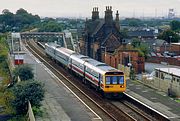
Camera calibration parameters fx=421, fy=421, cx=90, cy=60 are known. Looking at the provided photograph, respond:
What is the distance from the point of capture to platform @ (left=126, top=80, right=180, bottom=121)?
29.4 m

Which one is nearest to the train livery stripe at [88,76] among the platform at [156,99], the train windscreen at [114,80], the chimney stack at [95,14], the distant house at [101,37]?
the train windscreen at [114,80]

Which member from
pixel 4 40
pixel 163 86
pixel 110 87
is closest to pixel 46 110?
pixel 110 87

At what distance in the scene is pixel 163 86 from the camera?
129 ft

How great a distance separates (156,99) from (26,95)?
35.9 feet

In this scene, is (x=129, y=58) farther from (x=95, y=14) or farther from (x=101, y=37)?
(x=95, y=14)

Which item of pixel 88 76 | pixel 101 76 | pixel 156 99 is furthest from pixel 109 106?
pixel 88 76

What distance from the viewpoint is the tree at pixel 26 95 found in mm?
30375

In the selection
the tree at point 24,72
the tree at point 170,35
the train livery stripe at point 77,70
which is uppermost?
the tree at point 170,35

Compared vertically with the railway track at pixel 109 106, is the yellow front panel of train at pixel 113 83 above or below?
above

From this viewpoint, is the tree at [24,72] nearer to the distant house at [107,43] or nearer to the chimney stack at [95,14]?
the distant house at [107,43]

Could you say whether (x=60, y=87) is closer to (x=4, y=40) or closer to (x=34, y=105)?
(x=34, y=105)

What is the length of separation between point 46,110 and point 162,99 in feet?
33.1

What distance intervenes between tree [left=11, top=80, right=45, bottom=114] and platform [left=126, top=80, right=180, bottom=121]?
8.38 meters

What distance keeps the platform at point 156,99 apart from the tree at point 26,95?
8380mm
